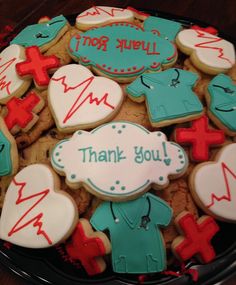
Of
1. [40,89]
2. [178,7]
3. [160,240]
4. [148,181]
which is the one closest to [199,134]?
[148,181]

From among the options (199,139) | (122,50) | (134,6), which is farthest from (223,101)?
(134,6)

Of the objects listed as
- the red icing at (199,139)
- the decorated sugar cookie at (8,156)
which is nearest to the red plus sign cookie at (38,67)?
the decorated sugar cookie at (8,156)

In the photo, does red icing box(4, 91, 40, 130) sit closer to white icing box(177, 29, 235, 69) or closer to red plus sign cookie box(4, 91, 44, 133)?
red plus sign cookie box(4, 91, 44, 133)

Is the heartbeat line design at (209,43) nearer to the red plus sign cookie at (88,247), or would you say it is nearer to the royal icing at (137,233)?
the royal icing at (137,233)

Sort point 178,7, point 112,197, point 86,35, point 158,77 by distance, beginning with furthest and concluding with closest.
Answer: point 178,7
point 86,35
point 158,77
point 112,197

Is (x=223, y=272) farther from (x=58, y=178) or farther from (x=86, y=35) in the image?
(x=86, y=35)

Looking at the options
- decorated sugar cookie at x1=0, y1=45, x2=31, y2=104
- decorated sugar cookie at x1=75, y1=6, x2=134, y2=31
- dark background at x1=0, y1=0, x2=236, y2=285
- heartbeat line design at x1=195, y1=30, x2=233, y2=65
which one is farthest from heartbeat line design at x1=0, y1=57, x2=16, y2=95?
dark background at x1=0, y1=0, x2=236, y2=285
